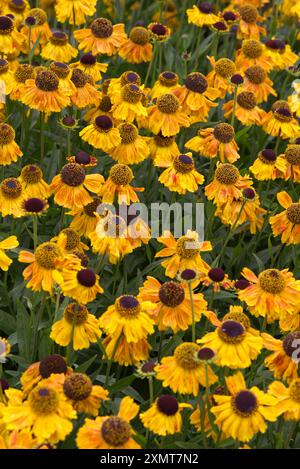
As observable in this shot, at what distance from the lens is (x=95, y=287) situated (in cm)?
225

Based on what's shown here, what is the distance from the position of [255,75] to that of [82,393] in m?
2.00

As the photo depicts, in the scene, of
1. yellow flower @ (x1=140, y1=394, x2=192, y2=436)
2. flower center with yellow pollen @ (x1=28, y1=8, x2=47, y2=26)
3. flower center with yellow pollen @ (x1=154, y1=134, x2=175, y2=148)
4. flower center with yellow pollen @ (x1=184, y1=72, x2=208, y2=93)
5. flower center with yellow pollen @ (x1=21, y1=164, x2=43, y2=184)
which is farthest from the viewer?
flower center with yellow pollen @ (x1=28, y1=8, x2=47, y2=26)

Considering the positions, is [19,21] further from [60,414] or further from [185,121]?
[60,414]

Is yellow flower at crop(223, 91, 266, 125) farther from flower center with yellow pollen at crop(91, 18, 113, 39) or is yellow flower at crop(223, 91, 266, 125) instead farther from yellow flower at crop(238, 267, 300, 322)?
yellow flower at crop(238, 267, 300, 322)

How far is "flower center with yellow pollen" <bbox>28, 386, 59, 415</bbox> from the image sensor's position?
1.90 meters

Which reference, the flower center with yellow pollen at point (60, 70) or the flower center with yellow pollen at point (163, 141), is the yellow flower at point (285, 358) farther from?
the flower center with yellow pollen at point (60, 70)

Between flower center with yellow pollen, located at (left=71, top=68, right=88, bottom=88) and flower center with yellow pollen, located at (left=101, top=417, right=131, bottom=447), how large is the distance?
1564 mm

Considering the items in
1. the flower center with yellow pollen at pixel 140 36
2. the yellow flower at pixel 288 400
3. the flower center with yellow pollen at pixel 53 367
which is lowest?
the flower center with yellow pollen at pixel 53 367

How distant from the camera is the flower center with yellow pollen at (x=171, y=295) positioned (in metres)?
2.27

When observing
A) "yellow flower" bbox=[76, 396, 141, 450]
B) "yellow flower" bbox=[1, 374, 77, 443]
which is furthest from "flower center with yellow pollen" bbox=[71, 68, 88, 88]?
"yellow flower" bbox=[76, 396, 141, 450]

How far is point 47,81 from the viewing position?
2891 millimetres

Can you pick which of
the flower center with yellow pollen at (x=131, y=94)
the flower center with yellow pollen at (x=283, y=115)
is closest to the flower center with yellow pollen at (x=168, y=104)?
the flower center with yellow pollen at (x=131, y=94)

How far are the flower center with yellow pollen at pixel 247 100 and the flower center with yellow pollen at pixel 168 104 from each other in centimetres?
37

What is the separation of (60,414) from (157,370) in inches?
11.6
